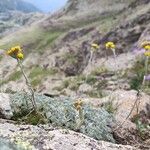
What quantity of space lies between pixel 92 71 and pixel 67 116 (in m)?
18.5

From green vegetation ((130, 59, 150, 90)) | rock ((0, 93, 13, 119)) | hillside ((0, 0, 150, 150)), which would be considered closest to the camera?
rock ((0, 93, 13, 119))

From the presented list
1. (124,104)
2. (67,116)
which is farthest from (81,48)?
(67,116)

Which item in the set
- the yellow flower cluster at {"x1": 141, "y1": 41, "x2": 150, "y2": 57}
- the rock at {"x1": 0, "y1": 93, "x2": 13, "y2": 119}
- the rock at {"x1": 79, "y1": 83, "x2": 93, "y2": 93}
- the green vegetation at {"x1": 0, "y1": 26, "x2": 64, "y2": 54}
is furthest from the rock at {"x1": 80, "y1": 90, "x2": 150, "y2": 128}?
the green vegetation at {"x1": 0, "y1": 26, "x2": 64, "y2": 54}

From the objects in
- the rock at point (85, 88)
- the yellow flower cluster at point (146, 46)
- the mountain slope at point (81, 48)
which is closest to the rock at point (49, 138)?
the yellow flower cluster at point (146, 46)

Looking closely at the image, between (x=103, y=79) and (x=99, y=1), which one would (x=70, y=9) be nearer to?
(x=99, y=1)

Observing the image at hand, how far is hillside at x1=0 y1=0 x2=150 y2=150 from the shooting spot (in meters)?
9.37

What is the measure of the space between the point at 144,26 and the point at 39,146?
109ft

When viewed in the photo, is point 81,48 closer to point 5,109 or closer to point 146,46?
point 146,46

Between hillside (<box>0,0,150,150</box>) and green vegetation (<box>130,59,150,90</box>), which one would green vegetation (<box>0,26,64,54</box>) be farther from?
green vegetation (<box>130,59,150,90</box>)

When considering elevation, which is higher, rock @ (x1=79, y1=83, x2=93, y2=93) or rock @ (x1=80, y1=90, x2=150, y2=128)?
rock @ (x1=80, y1=90, x2=150, y2=128)

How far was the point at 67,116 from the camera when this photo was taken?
354 inches

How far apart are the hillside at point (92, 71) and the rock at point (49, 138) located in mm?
1072

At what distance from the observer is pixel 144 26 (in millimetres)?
38875

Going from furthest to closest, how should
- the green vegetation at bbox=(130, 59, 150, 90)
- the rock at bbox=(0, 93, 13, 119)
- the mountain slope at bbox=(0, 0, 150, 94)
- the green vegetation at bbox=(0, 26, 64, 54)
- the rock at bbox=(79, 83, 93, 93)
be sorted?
the green vegetation at bbox=(0, 26, 64, 54), the mountain slope at bbox=(0, 0, 150, 94), the rock at bbox=(79, 83, 93, 93), the green vegetation at bbox=(130, 59, 150, 90), the rock at bbox=(0, 93, 13, 119)
